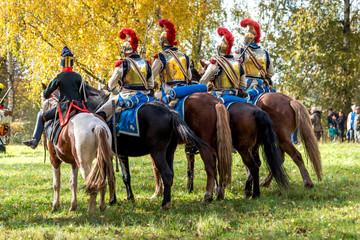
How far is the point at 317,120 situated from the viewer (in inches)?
854

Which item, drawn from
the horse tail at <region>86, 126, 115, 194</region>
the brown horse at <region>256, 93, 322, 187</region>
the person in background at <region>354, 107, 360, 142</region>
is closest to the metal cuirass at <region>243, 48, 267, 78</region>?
the brown horse at <region>256, 93, 322, 187</region>

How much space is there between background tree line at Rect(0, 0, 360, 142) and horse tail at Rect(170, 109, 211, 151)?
8.20 m

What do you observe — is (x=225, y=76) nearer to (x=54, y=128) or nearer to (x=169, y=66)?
(x=169, y=66)

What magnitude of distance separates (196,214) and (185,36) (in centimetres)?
1484

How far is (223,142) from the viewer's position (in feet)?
23.5

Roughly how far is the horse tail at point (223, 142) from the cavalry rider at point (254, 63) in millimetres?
1981

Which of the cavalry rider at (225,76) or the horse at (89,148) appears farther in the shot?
the cavalry rider at (225,76)

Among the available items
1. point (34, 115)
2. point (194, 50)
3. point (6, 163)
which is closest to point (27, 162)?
point (6, 163)

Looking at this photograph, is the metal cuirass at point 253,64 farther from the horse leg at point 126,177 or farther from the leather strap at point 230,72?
the horse leg at point 126,177

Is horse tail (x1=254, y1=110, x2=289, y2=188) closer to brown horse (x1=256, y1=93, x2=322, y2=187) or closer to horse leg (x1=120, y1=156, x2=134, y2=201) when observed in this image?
brown horse (x1=256, y1=93, x2=322, y2=187)

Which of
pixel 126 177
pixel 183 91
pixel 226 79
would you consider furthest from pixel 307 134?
pixel 126 177

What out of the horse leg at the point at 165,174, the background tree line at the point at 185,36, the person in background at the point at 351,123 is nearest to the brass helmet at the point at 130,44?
the horse leg at the point at 165,174

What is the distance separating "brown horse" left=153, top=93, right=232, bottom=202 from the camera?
7184 mm

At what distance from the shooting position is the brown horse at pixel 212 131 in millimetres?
7184
